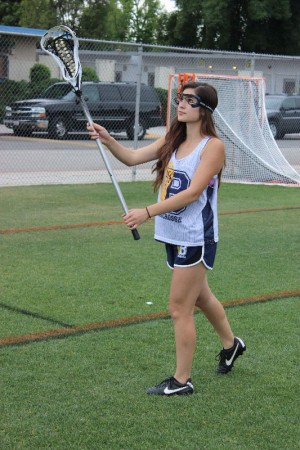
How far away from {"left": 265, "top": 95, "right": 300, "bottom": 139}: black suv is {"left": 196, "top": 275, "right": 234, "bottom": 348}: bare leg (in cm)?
2123

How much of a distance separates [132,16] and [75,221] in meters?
55.1

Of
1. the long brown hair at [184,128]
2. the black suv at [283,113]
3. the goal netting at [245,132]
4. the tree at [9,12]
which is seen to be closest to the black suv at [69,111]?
the goal netting at [245,132]

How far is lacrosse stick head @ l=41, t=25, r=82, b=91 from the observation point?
17.6ft

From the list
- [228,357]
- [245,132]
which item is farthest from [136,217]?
[245,132]

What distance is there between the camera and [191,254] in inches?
186

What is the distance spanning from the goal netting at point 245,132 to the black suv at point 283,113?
32.6 feet

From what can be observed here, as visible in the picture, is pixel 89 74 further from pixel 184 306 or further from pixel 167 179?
pixel 184 306

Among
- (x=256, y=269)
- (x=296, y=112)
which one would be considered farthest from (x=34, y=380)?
(x=296, y=112)

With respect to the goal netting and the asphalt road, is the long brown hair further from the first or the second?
the goal netting

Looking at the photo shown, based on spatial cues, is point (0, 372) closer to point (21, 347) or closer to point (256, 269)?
point (21, 347)

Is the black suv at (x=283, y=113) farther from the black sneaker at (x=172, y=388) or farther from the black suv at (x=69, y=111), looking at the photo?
the black sneaker at (x=172, y=388)

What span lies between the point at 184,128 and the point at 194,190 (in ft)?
1.53

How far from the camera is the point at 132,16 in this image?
6353 centimetres

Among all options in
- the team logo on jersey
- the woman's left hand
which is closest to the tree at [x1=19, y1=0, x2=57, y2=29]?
the team logo on jersey
